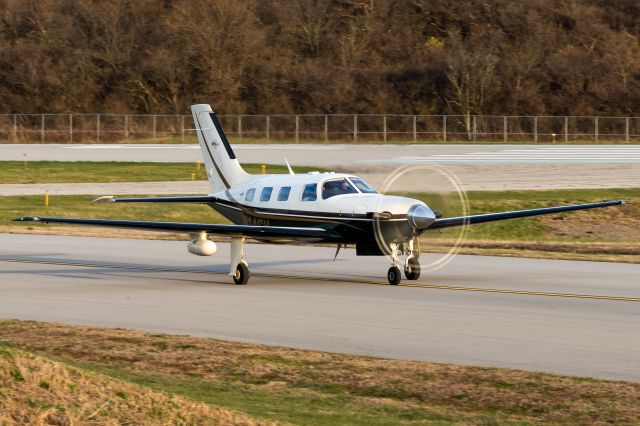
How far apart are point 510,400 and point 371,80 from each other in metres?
74.2

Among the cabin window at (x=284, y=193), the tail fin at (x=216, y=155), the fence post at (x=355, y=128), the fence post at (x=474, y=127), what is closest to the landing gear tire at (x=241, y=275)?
the cabin window at (x=284, y=193)

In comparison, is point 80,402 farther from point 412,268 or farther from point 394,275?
point 412,268

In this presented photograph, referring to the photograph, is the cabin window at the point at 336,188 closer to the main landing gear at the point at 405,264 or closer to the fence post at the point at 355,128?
the main landing gear at the point at 405,264

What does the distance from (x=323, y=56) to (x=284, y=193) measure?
68.2 meters

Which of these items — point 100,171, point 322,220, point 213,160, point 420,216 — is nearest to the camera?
point 420,216

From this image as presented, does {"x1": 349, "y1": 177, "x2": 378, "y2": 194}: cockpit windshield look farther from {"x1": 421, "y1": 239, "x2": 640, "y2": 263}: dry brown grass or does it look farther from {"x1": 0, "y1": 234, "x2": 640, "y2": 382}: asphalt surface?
{"x1": 421, "y1": 239, "x2": 640, "y2": 263}: dry brown grass

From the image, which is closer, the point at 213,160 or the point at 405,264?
the point at 405,264

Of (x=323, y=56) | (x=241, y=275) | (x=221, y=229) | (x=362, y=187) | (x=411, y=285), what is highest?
(x=323, y=56)

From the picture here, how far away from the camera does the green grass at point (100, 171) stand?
5478 centimetres

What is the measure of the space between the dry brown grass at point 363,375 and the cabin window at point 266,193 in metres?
8.41

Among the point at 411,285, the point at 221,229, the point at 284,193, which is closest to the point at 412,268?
the point at 411,285

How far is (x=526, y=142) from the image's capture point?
7319cm

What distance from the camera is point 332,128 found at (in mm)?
79000

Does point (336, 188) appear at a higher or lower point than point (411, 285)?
higher
